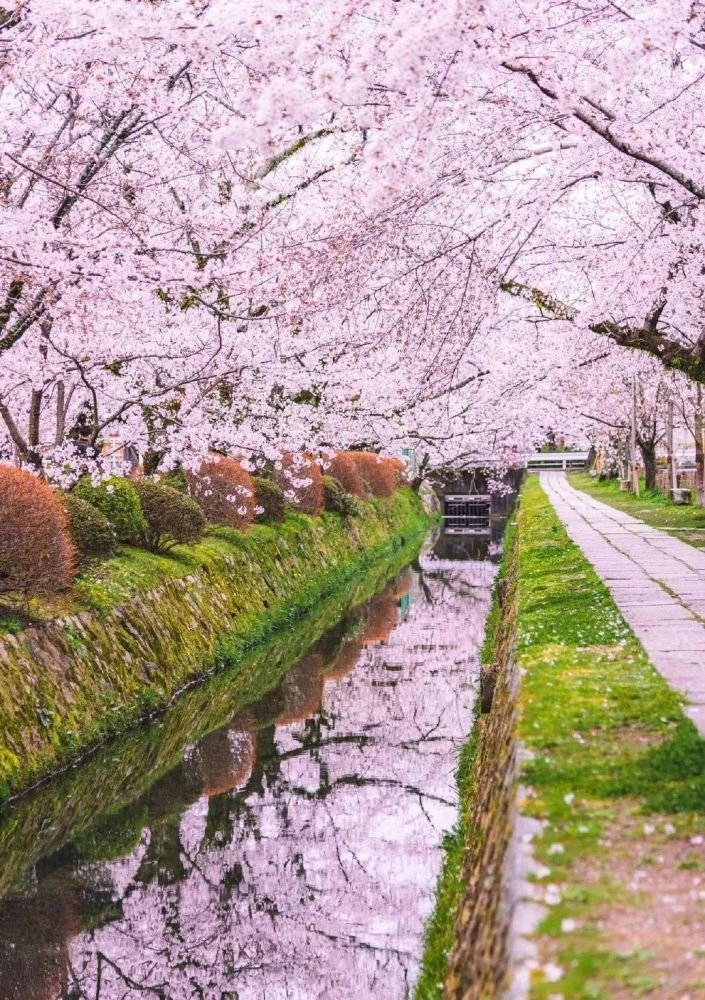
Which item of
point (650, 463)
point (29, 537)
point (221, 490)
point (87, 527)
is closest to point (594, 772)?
point (29, 537)

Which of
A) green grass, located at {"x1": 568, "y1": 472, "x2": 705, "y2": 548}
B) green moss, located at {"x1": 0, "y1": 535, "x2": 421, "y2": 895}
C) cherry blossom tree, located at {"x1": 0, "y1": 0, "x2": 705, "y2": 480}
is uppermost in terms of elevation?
cherry blossom tree, located at {"x1": 0, "y1": 0, "x2": 705, "y2": 480}

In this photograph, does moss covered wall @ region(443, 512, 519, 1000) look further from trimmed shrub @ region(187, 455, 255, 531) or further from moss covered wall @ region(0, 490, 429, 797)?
trimmed shrub @ region(187, 455, 255, 531)

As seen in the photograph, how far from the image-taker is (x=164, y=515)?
14328 millimetres

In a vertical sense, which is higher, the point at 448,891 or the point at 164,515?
the point at 164,515

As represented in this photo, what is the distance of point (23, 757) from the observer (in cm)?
881

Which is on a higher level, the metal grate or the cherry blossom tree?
the cherry blossom tree

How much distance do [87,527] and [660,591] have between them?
273 inches

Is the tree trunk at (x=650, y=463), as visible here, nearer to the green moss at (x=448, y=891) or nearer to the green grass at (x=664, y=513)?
the green grass at (x=664, y=513)

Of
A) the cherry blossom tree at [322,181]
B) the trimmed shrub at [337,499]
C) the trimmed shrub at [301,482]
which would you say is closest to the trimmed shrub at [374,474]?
the trimmed shrub at [337,499]

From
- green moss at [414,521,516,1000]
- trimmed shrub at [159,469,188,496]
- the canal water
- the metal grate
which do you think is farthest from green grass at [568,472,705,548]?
the metal grate

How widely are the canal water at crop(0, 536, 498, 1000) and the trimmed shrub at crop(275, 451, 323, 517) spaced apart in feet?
31.1

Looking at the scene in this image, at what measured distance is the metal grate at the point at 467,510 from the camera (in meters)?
49.2

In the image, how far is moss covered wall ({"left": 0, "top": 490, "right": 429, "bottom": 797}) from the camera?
9188mm

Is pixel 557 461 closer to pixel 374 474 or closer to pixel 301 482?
pixel 374 474
